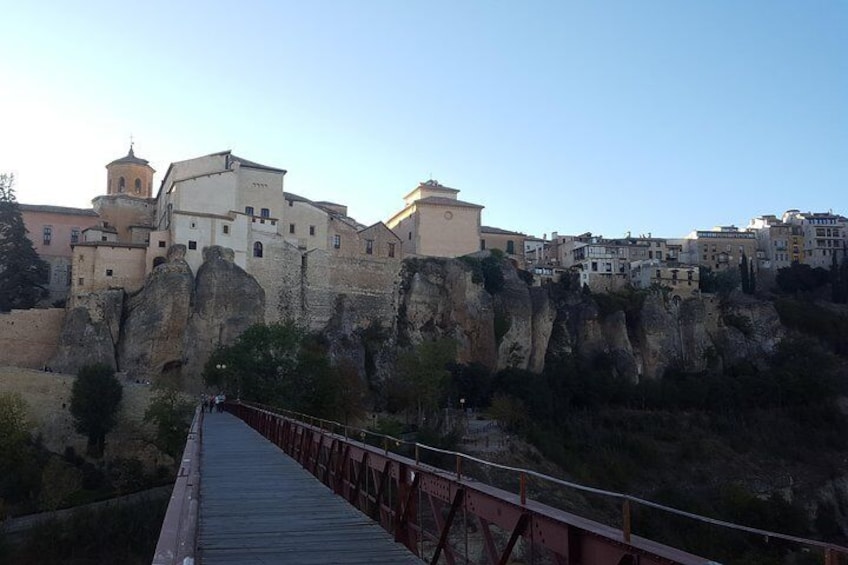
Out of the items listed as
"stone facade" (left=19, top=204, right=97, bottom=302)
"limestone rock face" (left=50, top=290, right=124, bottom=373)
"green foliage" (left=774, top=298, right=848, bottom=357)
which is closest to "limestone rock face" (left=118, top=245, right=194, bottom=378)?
"limestone rock face" (left=50, top=290, right=124, bottom=373)

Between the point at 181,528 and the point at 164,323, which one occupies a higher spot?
the point at 164,323

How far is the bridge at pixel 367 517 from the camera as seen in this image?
15.7ft

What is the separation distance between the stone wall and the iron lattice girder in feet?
124

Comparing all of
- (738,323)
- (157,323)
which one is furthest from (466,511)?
(738,323)

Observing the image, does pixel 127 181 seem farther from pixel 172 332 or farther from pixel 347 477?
pixel 347 477

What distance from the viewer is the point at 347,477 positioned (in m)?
10.9

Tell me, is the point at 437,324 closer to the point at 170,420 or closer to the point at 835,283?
the point at 170,420

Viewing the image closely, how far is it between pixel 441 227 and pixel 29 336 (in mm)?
33728

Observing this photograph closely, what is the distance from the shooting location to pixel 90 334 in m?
44.2

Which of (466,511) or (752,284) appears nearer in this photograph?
(466,511)

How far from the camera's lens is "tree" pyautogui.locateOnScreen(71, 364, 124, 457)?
1484 inches

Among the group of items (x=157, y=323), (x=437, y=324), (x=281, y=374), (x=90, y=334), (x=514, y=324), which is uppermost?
(x=514, y=324)

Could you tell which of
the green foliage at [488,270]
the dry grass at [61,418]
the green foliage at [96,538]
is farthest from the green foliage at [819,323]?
the green foliage at [96,538]

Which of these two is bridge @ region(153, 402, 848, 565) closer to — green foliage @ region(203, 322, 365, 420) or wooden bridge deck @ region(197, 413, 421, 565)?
wooden bridge deck @ region(197, 413, 421, 565)
